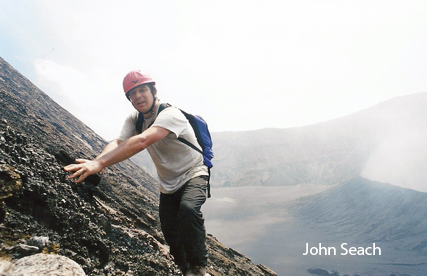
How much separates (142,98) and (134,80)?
0.85 ft

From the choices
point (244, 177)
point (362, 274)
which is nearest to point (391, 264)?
point (362, 274)

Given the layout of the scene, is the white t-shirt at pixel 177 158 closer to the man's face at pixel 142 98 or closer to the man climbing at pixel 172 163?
the man climbing at pixel 172 163

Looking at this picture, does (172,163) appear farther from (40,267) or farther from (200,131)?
(40,267)

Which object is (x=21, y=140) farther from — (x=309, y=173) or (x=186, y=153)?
(x=309, y=173)

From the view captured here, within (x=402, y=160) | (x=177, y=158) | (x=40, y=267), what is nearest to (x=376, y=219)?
(x=402, y=160)

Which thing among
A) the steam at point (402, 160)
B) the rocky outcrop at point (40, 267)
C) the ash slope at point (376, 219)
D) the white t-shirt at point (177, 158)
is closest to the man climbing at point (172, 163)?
the white t-shirt at point (177, 158)

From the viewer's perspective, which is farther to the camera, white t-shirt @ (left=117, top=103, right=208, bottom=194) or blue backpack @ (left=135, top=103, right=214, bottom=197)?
blue backpack @ (left=135, top=103, right=214, bottom=197)

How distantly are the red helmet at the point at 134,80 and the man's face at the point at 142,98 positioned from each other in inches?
1.9

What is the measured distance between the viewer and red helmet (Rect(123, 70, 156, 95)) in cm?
295

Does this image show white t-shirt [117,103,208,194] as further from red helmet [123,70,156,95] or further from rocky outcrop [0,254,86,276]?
rocky outcrop [0,254,86,276]

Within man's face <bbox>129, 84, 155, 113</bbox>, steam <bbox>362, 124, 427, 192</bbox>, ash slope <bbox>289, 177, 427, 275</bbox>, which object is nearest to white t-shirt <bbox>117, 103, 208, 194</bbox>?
man's face <bbox>129, 84, 155, 113</bbox>

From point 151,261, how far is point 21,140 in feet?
9.59

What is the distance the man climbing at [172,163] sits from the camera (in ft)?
7.74

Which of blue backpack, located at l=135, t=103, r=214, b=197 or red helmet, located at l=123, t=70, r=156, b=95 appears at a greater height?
red helmet, located at l=123, t=70, r=156, b=95
